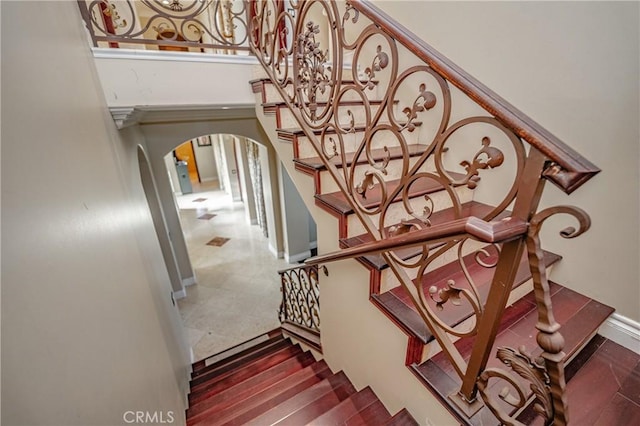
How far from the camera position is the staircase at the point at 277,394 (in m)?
1.27

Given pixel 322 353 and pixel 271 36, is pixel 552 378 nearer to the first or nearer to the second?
pixel 322 353

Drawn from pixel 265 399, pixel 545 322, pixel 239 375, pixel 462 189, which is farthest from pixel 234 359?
pixel 545 322

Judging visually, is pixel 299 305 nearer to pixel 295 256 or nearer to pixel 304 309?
pixel 304 309

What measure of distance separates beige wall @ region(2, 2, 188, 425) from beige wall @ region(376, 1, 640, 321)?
1.98m

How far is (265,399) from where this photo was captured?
67.6 inches

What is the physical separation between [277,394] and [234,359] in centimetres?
126

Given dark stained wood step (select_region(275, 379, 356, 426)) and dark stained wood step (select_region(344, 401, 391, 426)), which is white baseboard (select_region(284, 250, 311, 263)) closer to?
dark stained wood step (select_region(275, 379, 356, 426))

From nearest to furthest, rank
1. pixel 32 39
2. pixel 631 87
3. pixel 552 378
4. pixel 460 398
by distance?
1. pixel 552 378
2. pixel 32 39
3. pixel 460 398
4. pixel 631 87

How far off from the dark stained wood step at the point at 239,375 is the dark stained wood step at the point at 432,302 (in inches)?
65.7

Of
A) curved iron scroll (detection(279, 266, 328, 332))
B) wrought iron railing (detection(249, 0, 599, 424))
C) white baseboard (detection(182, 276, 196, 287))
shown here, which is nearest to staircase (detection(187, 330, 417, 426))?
curved iron scroll (detection(279, 266, 328, 332))

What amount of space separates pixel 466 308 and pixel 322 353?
1354 millimetres

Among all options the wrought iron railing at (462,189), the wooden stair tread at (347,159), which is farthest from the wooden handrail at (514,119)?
the wooden stair tread at (347,159)

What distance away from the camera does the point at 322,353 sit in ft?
6.76

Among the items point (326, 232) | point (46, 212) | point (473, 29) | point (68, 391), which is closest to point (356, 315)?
point (326, 232)
